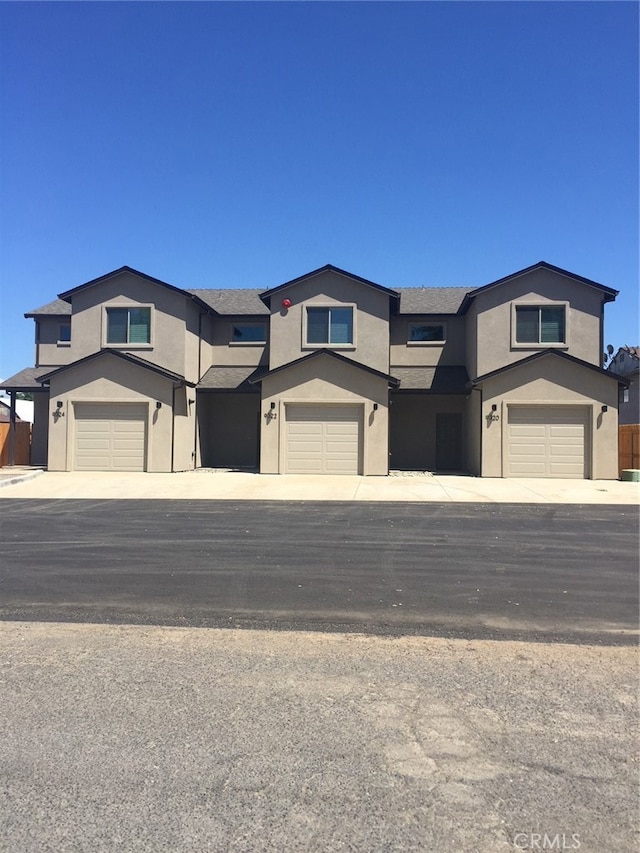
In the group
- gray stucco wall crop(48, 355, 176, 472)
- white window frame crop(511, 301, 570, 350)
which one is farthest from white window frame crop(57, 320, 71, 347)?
white window frame crop(511, 301, 570, 350)

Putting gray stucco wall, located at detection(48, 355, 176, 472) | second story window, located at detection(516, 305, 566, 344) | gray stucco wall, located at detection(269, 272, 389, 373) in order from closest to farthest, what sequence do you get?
→ gray stucco wall, located at detection(48, 355, 176, 472), second story window, located at detection(516, 305, 566, 344), gray stucco wall, located at detection(269, 272, 389, 373)

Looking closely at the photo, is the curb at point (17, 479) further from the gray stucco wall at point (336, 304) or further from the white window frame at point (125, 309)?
the gray stucco wall at point (336, 304)

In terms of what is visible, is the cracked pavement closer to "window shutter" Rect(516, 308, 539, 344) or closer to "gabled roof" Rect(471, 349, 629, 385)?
"gabled roof" Rect(471, 349, 629, 385)

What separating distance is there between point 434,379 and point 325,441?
17.6 ft

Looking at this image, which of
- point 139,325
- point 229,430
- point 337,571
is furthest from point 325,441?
point 337,571

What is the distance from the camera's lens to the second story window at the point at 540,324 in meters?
22.6

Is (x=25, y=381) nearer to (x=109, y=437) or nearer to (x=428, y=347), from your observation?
(x=109, y=437)

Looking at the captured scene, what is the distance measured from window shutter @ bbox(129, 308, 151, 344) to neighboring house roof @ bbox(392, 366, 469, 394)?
31.7 feet

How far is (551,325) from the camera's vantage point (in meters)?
22.6

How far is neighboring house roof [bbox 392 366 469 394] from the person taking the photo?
928 inches

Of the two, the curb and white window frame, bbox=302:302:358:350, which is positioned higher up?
white window frame, bbox=302:302:358:350

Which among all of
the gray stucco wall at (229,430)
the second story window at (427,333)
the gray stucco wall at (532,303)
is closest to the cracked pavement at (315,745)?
the gray stucco wall at (532,303)

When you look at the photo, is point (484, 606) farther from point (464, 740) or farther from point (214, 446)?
point (214, 446)

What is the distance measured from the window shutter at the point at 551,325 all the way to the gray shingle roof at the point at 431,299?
3.91 m
